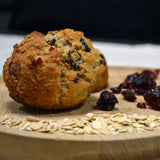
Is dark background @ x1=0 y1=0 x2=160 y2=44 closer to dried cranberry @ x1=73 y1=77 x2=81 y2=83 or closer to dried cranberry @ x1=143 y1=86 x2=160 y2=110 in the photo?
dried cranberry @ x1=143 y1=86 x2=160 y2=110

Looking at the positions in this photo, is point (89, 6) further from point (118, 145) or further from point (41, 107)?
point (118, 145)

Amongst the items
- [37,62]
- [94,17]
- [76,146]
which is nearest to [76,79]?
[37,62]

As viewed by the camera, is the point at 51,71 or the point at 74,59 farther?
the point at 74,59

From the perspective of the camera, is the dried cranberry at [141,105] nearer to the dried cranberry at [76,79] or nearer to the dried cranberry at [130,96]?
the dried cranberry at [130,96]

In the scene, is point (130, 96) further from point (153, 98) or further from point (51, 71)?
point (51, 71)

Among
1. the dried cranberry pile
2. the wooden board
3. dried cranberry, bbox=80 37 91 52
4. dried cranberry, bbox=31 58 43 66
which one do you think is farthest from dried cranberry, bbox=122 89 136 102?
dried cranberry, bbox=31 58 43 66

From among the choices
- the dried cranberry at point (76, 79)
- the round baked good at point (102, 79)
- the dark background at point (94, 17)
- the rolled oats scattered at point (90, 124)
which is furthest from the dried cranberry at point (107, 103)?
the dark background at point (94, 17)
